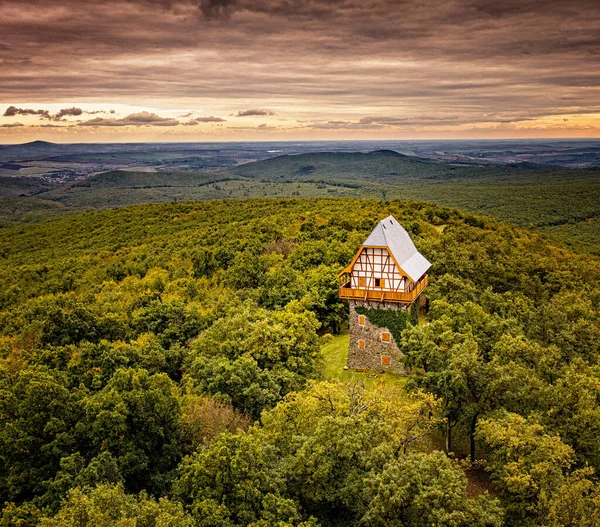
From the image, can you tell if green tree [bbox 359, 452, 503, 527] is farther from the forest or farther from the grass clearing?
the grass clearing

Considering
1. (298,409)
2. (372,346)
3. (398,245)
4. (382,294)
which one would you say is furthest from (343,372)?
(298,409)

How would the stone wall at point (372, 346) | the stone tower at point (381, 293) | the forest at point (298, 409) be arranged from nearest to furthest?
the forest at point (298, 409)
the stone tower at point (381, 293)
the stone wall at point (372, 346)

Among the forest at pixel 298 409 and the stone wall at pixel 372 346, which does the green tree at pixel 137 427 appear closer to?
the forest at pixel 298 409

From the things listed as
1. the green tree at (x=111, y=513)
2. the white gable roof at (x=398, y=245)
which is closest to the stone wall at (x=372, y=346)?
the white gable roof at (x=398, y=245)

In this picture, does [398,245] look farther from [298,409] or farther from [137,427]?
[137,427]

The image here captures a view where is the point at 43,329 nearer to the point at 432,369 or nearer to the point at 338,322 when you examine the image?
the point at 338,322

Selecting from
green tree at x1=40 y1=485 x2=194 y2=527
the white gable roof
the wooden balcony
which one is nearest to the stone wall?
the wooden balcony

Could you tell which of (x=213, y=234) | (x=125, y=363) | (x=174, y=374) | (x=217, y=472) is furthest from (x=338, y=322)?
(x=213, y=234)
